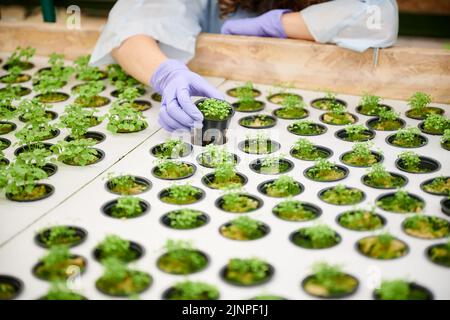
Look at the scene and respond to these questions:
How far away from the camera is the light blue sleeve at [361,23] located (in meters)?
2.80

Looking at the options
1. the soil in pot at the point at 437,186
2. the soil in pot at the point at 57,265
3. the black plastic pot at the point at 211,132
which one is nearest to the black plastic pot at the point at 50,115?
the black plastic pot at the point at 211,132

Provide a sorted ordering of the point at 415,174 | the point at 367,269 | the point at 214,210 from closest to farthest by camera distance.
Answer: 1. the point at 367,269
2. the point at 214,210
3. the point at 415,174

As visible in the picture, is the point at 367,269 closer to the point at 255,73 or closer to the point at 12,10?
the point at 255,73

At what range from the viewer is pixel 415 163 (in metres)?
2.18

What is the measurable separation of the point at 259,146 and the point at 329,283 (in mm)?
941

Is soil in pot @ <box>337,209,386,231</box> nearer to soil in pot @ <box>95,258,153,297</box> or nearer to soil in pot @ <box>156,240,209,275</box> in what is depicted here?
soil in pot @ <box>156,240,209,275</box>

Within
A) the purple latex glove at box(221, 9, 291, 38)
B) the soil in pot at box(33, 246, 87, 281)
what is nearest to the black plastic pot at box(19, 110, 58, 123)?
the purple latex glove at box(221, 9, 291, 38)

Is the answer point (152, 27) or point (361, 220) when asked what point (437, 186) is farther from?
point (152, 27)

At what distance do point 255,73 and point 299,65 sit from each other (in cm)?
24

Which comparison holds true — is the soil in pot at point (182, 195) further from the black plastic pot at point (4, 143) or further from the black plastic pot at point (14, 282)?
the black plastic pot at point (4, 143)

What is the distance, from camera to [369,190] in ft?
6.52

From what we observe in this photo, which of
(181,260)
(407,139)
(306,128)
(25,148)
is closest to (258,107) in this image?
(306,128)
